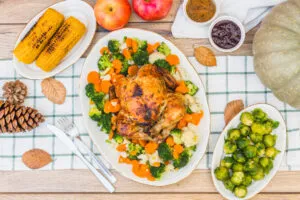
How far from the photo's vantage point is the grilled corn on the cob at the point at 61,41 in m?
2.11

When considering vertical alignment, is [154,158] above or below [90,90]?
below

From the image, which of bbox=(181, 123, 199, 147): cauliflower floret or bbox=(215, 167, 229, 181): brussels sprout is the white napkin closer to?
bbox=(181, 123, 199, 147): cauliflower floret

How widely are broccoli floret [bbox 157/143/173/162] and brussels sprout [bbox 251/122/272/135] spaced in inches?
15.7

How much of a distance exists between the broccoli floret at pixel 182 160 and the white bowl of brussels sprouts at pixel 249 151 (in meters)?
0.12

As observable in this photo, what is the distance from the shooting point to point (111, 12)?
204cm

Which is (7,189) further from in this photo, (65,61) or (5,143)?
(65,61)

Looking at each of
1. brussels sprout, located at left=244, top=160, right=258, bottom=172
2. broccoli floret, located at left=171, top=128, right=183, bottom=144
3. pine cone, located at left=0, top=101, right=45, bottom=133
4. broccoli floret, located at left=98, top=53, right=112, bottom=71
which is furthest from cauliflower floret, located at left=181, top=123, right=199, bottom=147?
pine cone, located at left=0, top=101, right=45, bottom=133

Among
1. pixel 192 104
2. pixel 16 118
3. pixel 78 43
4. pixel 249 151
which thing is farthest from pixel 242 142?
pixel 16 118

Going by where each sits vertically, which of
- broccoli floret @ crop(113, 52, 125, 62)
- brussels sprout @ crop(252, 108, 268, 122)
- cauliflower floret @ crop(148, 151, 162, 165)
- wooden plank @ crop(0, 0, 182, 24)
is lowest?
cauliflower floret @ crop(148, 151, 162, 165)

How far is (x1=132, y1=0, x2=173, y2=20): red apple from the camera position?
6.66 feet

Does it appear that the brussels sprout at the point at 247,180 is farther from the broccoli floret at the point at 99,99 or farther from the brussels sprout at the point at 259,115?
the broccoli floret at the point at 99,99

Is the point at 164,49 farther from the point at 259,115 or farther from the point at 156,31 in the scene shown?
the point at 259,115

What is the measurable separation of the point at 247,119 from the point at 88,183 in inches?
32.6

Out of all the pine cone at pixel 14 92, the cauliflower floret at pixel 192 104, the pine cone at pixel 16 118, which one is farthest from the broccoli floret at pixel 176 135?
the pine cone at pixel 14 92
